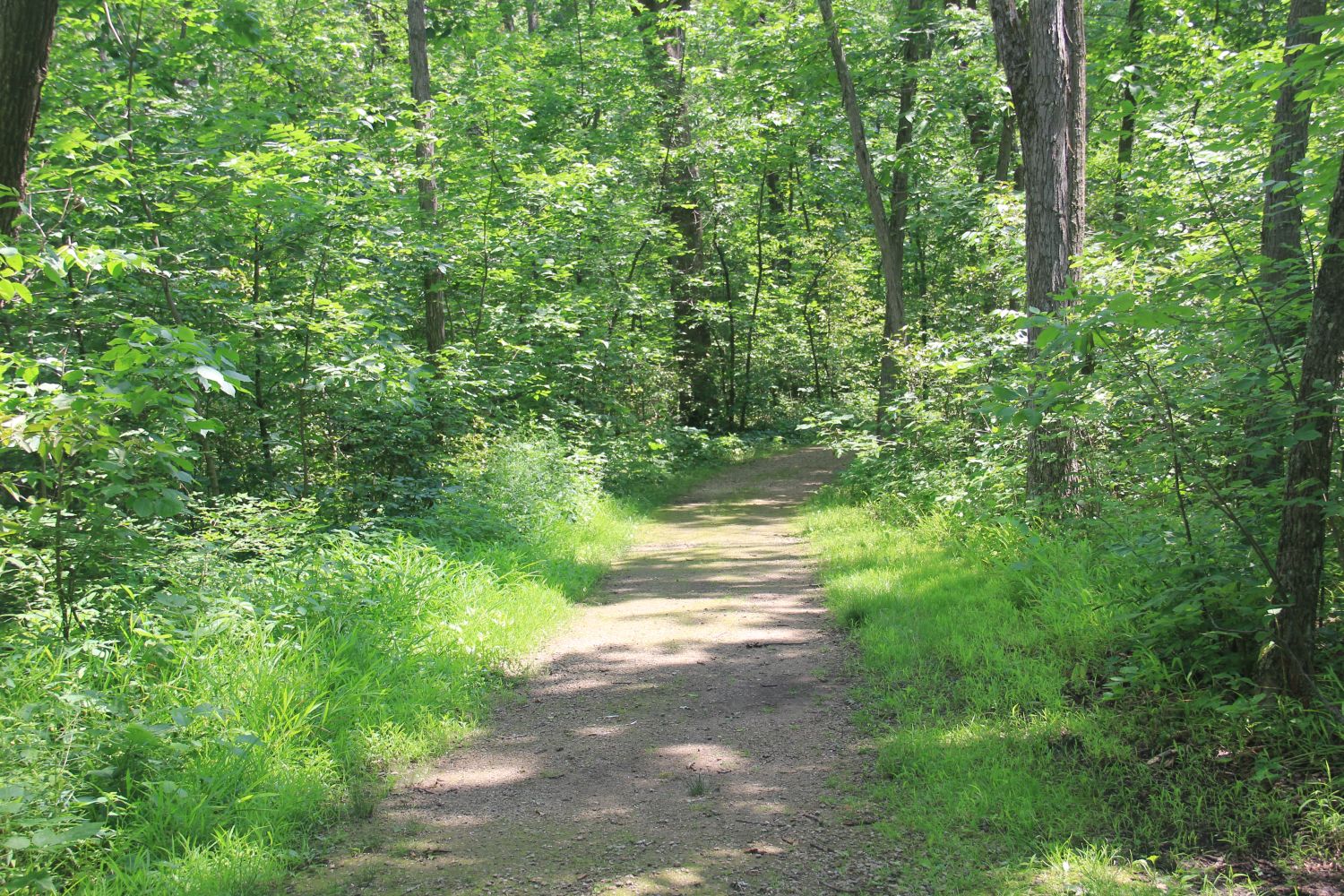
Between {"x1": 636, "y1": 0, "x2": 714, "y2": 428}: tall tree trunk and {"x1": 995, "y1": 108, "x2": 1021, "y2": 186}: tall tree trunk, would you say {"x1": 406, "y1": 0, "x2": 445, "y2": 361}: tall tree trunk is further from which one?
{"x1": 995, "y1": 108, "x2": 1021, "y2": 186}: tall tree trunk

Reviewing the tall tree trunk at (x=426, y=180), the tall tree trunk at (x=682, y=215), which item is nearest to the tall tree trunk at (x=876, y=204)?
the tall tree trunk at (x=426, y=180)

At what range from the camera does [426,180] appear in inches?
479

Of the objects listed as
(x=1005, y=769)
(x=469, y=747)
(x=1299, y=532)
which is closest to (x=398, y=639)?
(x=469, y=747)

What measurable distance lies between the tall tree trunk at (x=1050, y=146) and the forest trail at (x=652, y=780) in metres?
2.64

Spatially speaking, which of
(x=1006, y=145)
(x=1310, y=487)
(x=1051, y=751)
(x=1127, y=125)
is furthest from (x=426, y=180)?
(x=1127, y=125)

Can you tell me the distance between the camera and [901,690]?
5.15 meters

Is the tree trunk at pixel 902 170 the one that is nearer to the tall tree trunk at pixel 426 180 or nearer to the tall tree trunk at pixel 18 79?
the tall tree trunk at pixel 426 180

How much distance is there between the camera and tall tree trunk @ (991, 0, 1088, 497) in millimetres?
7383

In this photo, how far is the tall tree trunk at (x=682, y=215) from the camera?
19.5 m

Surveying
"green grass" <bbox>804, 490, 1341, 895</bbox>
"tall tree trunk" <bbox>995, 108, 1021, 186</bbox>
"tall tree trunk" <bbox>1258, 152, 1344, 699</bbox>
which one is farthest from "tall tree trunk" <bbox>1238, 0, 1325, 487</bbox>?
"tall tree trunk" <bbox>995, 108, 1021, 186</bbox>

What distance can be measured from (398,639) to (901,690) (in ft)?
10.9

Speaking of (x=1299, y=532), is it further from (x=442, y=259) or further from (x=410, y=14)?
(x=410, y=14)

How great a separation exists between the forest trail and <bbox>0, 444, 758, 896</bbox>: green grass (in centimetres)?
31

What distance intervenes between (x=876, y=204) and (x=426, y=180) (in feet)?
22.8
